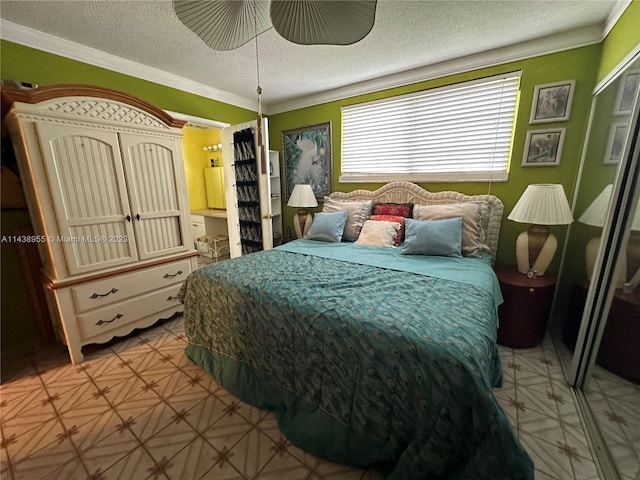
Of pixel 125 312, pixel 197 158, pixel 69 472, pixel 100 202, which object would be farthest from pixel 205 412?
pixel 197 158

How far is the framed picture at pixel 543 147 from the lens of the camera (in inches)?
84.1

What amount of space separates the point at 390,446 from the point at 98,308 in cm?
225

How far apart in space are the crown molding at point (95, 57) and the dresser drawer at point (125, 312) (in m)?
2.08

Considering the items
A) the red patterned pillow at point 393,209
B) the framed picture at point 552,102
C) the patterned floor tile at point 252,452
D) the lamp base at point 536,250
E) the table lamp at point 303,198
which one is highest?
the framed picture at point 552,102

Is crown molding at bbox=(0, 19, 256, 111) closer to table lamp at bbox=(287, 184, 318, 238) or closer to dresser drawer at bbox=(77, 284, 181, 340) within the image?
table lamp at bbox=(287, 184, 318, 238)

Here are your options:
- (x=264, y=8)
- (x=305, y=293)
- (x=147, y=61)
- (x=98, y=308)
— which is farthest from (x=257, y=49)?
(x=98, y=308)

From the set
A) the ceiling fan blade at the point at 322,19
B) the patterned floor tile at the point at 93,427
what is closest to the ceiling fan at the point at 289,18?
the ceiling fan blade at the point at 322,19

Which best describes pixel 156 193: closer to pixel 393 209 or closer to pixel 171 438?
pixel 171 438

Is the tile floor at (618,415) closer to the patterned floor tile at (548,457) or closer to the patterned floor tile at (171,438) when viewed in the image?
the patterned floor tile at (548,457)

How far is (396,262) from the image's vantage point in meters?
1.92

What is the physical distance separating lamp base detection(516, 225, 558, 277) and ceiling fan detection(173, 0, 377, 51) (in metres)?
1.98

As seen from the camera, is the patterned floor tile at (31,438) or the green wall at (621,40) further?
the green wall at (621,40)

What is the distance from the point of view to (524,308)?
1917 millimetres

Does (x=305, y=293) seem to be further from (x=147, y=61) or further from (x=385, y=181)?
(x=147, y=61)
